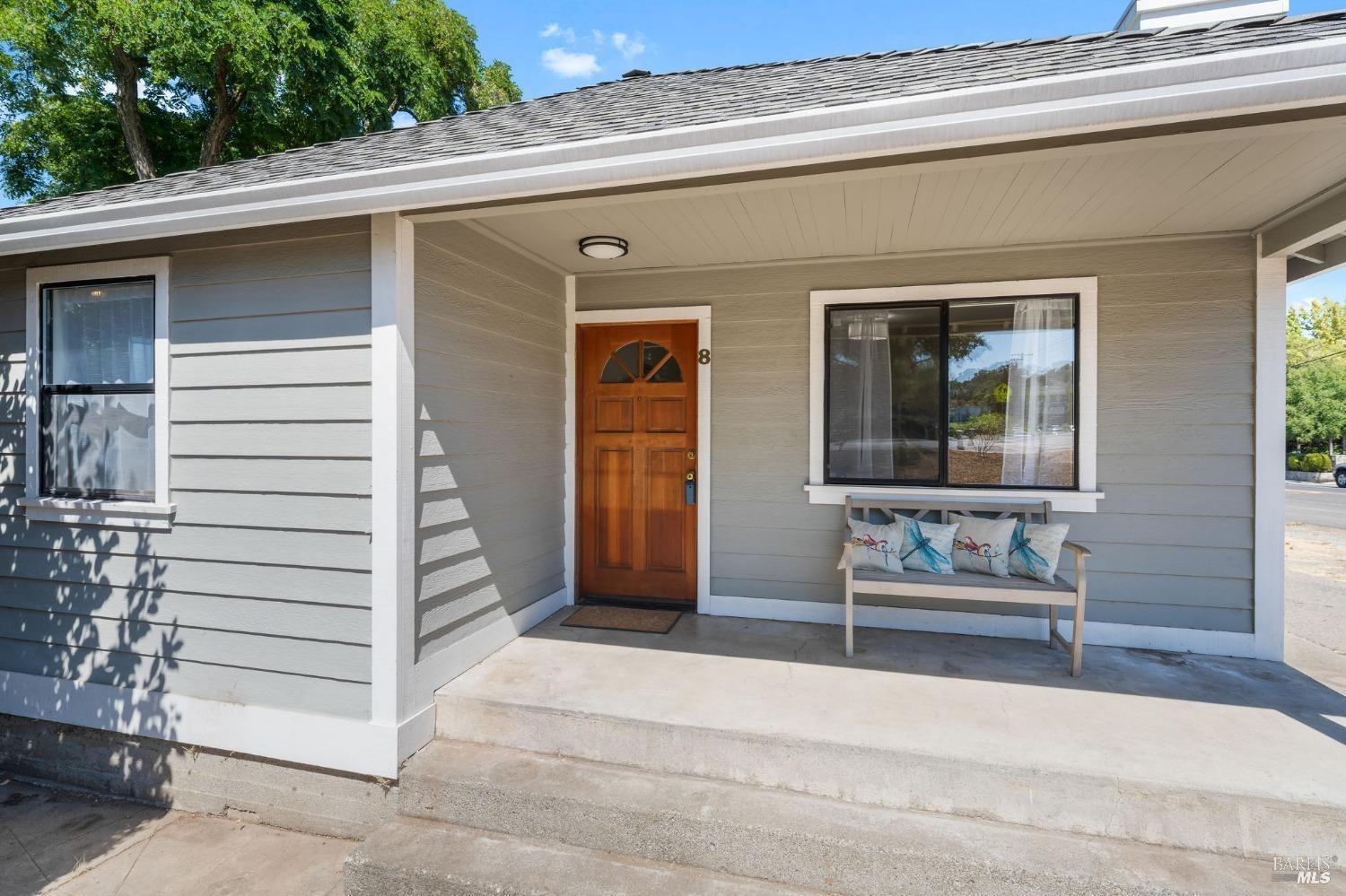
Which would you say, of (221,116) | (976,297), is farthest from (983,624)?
(221,116)

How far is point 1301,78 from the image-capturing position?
5.41 feet

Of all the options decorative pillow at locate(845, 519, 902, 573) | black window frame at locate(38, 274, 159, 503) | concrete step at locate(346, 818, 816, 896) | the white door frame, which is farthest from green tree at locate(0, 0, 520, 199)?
concrete step at locate(346, 818, 816, 896)

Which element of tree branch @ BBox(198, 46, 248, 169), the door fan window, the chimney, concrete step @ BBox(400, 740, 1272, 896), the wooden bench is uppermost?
tree branch @ BBox(198, 46, 248, 169)

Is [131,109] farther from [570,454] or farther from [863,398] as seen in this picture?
[863,398]

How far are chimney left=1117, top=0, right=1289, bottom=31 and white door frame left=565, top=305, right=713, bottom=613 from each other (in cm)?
289

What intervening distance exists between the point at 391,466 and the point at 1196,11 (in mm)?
4743

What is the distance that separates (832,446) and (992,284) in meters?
1.25

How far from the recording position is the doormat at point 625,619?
361 centimetres

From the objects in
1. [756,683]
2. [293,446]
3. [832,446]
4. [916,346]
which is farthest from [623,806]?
[916,346]

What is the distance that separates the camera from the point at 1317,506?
552 inches

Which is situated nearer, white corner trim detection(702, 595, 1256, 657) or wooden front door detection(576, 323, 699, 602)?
white corner trim detection(702, 595, 1256, 657)

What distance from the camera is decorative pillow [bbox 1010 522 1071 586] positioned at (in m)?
3.00

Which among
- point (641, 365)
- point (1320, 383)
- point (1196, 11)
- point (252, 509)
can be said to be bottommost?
point (252, 509)

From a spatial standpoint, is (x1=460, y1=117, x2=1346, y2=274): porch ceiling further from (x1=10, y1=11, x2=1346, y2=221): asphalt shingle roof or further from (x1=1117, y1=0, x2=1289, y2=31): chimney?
(x1=1117, y1=0, x2=1289, y2=31): chimney
